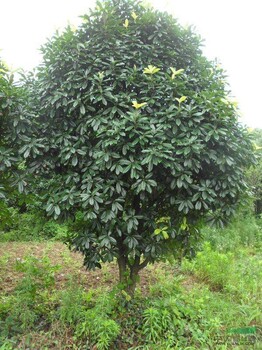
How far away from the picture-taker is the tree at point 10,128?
8.57ft

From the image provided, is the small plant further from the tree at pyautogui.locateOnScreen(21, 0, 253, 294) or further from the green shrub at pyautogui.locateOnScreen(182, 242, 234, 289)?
the green shrub at pyautogui.locateOnScreen(182, 242, 234, 289)

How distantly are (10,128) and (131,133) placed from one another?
1182 millimetres

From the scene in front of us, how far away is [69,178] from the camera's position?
2.69 metres

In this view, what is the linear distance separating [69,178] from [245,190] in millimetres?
1746

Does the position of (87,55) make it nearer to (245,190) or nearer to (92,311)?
(245,190)

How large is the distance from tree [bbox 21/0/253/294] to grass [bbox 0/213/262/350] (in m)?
0.73

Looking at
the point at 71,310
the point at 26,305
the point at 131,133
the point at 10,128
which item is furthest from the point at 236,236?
the point at 10,128

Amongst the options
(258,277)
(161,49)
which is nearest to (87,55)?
(161,49)

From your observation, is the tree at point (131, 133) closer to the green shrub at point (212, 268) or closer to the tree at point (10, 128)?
the tree at point (10, 128)

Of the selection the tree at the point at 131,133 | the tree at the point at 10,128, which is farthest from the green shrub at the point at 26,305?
the tree at the point at 10,128

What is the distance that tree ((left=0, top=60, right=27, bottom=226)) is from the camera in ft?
8.57

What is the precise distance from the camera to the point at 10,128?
274cm

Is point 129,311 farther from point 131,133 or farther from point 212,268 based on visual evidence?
point 131,133

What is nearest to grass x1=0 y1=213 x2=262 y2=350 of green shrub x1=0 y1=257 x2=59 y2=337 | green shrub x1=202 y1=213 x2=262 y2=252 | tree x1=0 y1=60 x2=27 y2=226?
green shrub x1=0 y1=257 x2=59 y2=337
